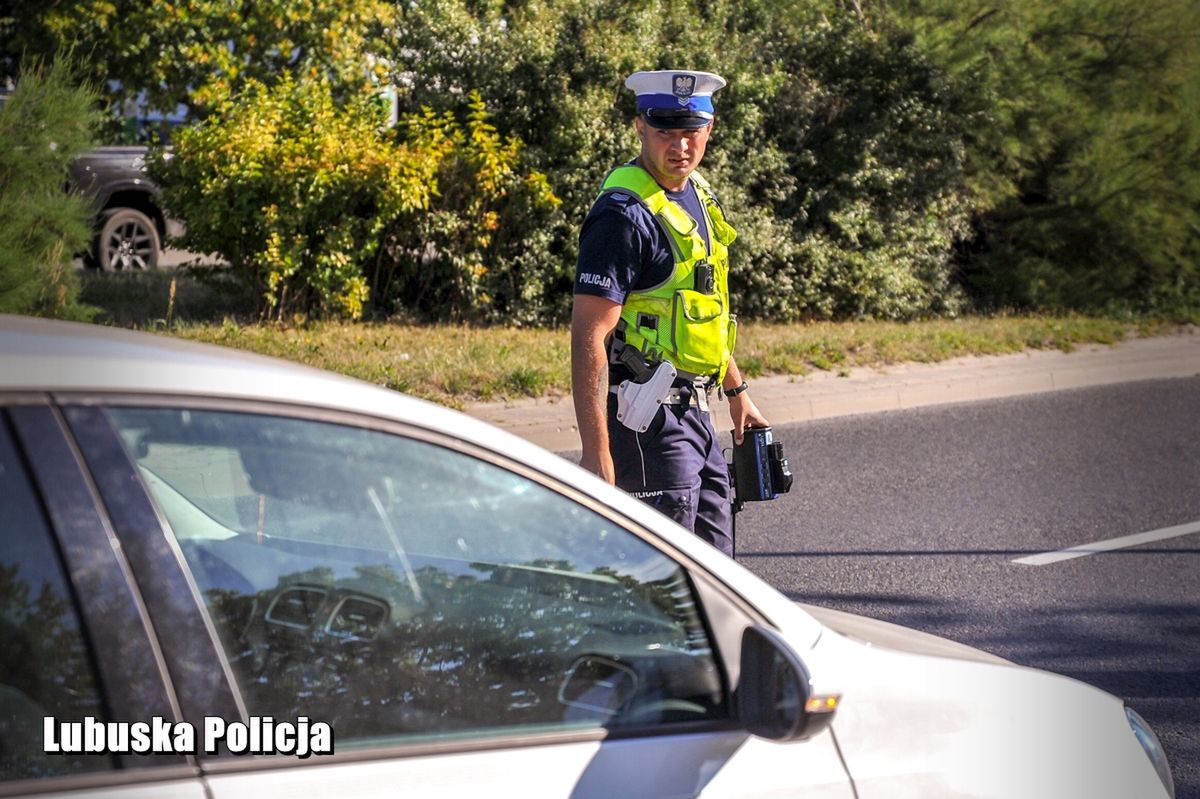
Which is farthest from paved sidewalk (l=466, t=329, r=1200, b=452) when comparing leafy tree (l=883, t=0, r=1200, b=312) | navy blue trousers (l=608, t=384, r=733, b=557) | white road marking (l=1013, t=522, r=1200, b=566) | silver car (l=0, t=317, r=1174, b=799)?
silver car (l=0, t=317, r=1174, b=799)

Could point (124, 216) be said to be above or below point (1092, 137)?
below

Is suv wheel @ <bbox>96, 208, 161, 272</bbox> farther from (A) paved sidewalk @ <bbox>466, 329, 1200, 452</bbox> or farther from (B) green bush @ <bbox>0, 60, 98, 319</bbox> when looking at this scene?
(A) paved sidewalk @ <bbox>466, 329, 1200, 452</bbox>

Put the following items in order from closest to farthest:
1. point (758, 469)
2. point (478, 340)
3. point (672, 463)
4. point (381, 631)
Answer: point (381, 631), point (672, 463), point (758, 469), point (478, 340)

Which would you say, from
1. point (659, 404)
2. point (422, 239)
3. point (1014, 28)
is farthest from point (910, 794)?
point (1014, 28)

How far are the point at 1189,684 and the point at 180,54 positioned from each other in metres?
13.4

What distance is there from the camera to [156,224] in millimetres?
15305

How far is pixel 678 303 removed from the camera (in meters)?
3.76

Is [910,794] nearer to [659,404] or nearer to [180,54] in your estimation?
[659,404]

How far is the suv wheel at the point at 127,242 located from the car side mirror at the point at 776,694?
13641mm

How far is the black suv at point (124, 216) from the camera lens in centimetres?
1459

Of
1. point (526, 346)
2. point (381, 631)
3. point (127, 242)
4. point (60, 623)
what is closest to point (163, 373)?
point (60, 623)

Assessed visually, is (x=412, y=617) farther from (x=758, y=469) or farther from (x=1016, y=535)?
(x=1016, y=535)

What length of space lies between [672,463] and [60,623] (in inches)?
89.9

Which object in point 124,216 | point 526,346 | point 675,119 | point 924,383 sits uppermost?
point 675,119
